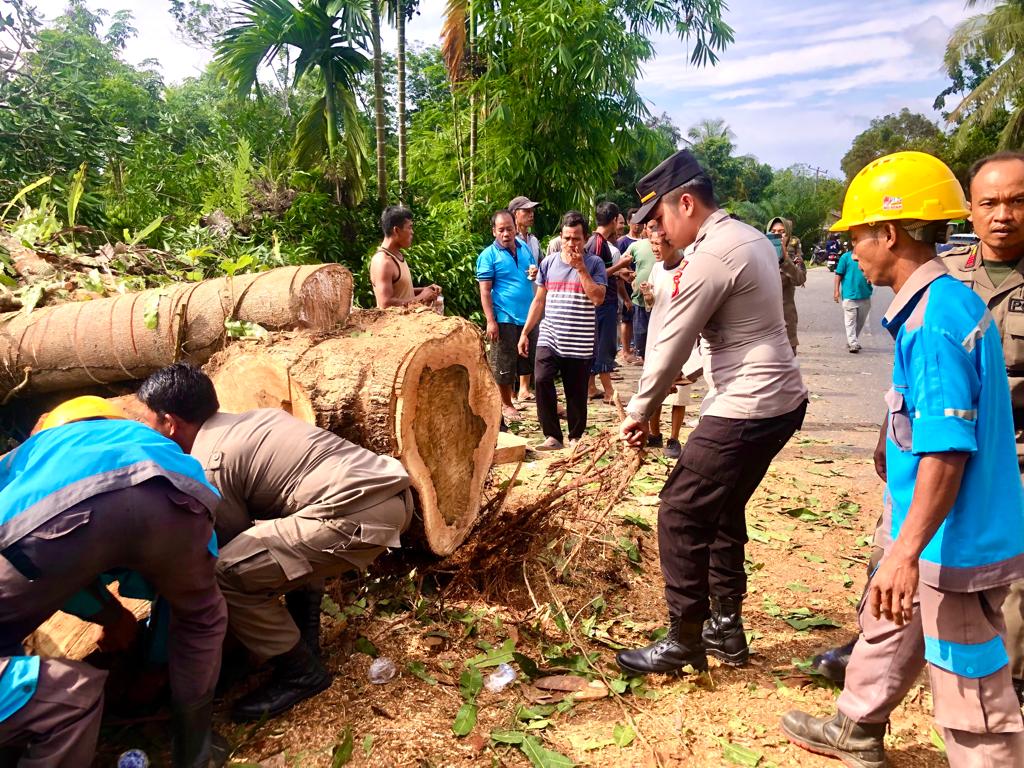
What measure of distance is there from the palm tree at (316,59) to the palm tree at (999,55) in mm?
21102

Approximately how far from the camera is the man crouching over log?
107 inches

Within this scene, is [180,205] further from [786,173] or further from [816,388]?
[786,173]

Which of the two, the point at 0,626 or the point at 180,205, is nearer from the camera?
the point at 0,626

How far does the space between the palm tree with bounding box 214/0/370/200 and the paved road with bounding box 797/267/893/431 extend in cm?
655

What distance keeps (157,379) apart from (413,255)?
7623 mm

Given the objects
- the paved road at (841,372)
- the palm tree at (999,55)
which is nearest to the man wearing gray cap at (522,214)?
the paved road at (841,372)

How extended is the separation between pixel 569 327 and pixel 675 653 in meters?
3.07

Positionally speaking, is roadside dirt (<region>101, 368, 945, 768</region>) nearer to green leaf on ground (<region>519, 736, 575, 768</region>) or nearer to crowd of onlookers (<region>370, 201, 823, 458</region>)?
green leaf on ground (<region>519, 736, 575, 768</region>)

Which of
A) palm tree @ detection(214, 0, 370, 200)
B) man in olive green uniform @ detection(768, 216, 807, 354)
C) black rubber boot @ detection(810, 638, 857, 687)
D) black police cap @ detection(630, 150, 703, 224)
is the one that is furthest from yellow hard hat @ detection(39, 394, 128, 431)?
palm tree @ detection(214, 0, 370, 200)

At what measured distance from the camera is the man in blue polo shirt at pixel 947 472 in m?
1.85

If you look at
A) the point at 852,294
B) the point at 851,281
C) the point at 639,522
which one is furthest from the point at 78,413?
the point at 852,294

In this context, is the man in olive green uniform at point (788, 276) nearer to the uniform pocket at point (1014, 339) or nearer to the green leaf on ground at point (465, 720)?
the uniform pocket at point (1014, 339)

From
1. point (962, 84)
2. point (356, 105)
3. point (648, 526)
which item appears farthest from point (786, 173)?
point (648, 526)

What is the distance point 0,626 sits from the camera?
2.05 m
